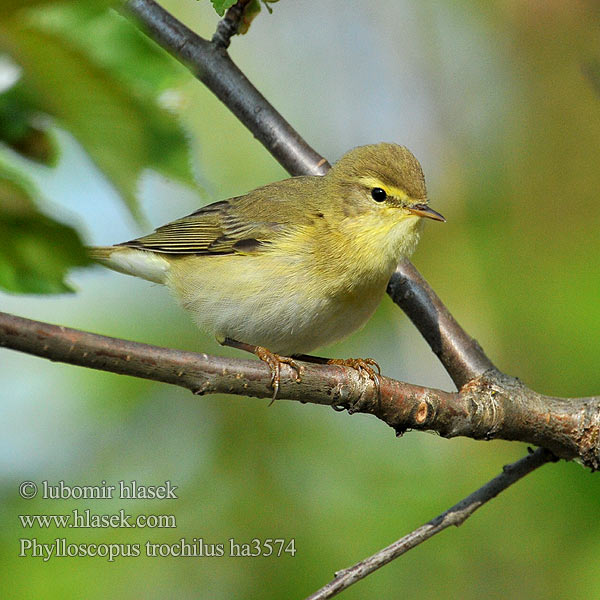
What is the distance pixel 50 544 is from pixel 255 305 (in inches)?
63.5

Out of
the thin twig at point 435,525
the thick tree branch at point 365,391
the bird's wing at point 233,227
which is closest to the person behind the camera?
the thick tree branch at point 365,391

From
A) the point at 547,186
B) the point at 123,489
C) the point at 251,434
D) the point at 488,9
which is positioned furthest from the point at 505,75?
the point at 123,489

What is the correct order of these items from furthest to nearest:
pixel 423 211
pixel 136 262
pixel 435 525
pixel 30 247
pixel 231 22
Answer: pixel 136 262 < pixel 423 211 < pixel 231 22 < pixel 435 525 < pixel 30 247

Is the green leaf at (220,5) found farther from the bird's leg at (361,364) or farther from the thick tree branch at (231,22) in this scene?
the thick tree branch at (231,22)

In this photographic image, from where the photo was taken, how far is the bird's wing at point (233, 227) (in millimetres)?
4330

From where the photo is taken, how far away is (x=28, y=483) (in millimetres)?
3992

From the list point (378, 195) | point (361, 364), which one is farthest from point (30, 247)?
point (378, 195)

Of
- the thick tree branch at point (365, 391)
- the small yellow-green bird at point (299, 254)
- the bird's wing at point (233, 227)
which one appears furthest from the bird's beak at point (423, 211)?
the thick tree branch at point (365, 391)

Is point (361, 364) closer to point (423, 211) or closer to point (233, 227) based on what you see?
point (423, 211)

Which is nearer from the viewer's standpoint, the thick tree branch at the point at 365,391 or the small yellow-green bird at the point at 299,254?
the thick tree branch at the point at 365,391

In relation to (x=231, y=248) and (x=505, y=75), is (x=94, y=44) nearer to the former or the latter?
(x=231, y=248)

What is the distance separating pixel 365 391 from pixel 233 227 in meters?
2.14

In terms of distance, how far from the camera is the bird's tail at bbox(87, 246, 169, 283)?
4727mm

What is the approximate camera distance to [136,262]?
4777 mm
